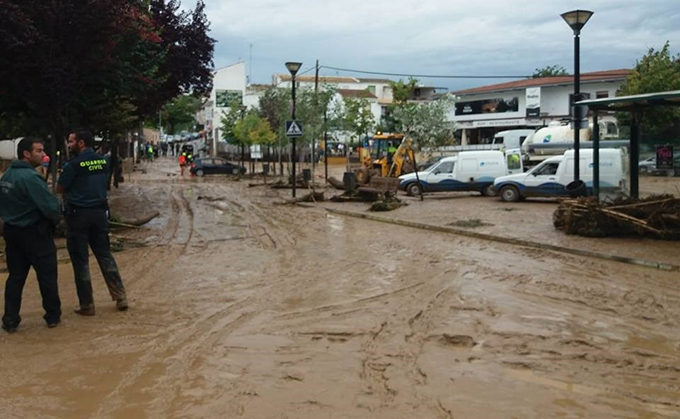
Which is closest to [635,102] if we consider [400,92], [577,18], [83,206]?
[577,18]

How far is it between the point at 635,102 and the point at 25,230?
11.1 metres

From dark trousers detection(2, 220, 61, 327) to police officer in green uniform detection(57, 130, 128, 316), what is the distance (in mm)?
461

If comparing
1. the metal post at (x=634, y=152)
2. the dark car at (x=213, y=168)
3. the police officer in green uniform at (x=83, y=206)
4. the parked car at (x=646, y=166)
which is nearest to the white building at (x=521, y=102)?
the dark car at (x=213, y=168)

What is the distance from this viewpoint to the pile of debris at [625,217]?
1225cm

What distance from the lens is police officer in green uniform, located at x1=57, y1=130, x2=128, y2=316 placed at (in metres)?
7.00

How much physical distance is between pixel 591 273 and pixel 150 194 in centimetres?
2011

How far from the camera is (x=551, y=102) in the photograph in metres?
55.6

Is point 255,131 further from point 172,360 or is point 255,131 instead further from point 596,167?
point 172,360

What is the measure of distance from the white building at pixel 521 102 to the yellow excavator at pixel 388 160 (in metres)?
19.8

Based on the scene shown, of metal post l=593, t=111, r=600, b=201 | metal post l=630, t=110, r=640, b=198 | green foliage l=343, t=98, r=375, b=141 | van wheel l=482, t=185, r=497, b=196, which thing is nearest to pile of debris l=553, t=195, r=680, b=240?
metal post l=593, t=111, r=600, b=201

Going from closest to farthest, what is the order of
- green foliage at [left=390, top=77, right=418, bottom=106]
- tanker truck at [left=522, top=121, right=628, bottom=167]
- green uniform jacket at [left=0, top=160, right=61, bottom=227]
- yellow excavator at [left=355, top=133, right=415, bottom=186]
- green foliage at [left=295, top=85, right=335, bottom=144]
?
1. green uniform jacket at [left=0, top=160, right=61, bottom=227]
2. yellow excavator at [left=355, top=133, right=415, bottom=186]
3. tanker truck at [left=522, top=121, right=628, bottom=167]
4. green foliage at [left=295, top=85, right=335, bottom=144]
5. green foliage at [left=390, top=77, right=418, bottom=106]

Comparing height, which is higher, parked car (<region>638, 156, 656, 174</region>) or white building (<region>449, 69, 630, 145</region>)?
white building (<region>449, 69, 630, 145</region>)

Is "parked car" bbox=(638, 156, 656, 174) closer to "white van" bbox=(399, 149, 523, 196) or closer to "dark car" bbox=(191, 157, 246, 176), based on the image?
"white van" bbox=(399, 149, 523, 196)

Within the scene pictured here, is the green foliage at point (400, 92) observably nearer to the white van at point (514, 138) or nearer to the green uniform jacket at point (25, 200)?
the white van at point (514, 138)
